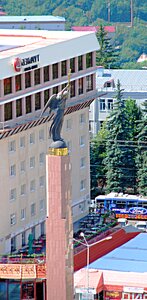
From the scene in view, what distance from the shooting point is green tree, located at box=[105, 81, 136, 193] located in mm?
71312

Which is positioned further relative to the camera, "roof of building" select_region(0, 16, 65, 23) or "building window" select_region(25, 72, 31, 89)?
"roof of building" select_region(0, 16, 65, 23)

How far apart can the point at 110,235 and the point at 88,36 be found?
7959 mm

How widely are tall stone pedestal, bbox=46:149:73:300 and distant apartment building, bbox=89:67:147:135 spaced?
29.1 metres

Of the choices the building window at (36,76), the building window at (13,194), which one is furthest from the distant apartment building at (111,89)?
the building window at (13,194)

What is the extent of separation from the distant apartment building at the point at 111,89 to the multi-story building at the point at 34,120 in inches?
571

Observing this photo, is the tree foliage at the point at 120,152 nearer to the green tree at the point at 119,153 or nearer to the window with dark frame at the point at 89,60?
the green tree at the point at 119,153

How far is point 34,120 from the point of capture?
2248 inches

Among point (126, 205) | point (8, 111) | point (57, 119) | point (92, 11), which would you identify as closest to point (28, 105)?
point (8, 111)

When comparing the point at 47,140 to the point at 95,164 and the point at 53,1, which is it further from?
the point at 53,1

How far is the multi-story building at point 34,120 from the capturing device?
55781mm

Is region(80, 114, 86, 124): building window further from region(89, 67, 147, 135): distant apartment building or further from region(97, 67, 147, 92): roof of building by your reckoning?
region(97, 67, 147, 92): roof of building

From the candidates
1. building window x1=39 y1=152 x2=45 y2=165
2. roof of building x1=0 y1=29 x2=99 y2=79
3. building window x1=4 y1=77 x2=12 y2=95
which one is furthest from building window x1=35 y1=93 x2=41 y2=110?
building window x1=4 y1=77 x2=12 y2=95

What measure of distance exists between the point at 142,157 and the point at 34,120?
15124 millimetres

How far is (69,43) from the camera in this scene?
59.7m
